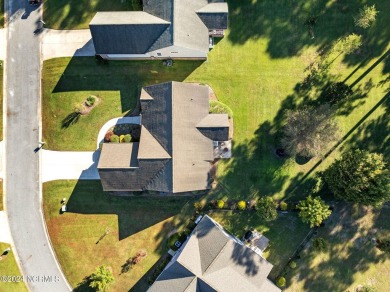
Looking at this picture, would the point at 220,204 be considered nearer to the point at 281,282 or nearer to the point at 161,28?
the point at 281,282

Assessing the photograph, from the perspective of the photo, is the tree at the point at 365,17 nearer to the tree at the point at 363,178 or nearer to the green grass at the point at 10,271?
the tree at the point at 363,178

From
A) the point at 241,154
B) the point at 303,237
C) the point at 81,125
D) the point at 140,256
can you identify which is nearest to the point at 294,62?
the point at 241,154

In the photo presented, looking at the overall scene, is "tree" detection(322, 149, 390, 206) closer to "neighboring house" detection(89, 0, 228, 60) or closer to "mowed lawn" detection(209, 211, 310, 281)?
"mowed lawn" detection(209, 211, 310, 281)

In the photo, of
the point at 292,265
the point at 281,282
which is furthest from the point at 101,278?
the point at 292,265

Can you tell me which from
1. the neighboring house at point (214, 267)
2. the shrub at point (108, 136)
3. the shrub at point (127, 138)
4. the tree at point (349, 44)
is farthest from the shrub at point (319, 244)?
the shrub at point (108, 136)

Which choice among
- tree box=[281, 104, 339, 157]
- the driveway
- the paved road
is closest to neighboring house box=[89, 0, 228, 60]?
the paved road

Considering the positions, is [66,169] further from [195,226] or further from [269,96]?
[269,96]
